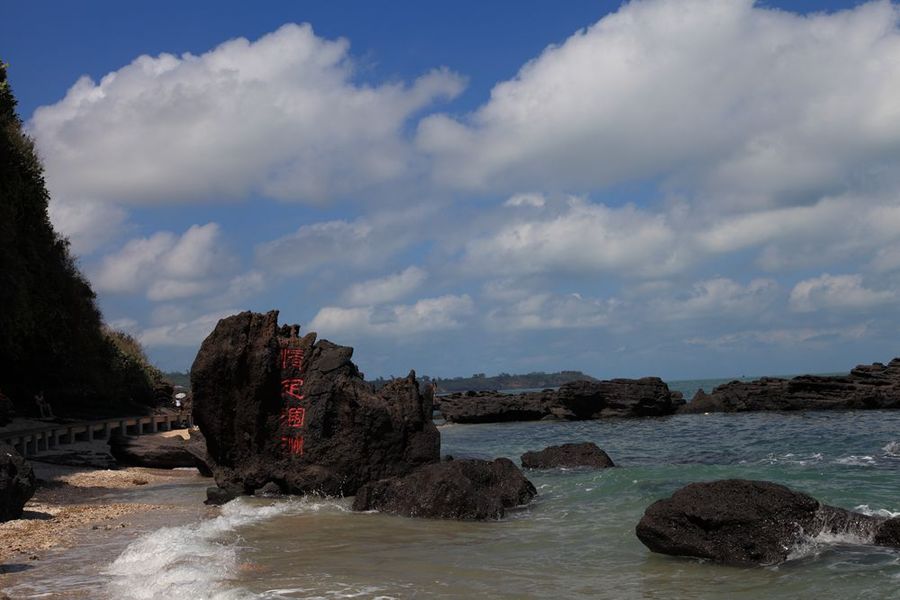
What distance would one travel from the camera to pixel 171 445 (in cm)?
2458

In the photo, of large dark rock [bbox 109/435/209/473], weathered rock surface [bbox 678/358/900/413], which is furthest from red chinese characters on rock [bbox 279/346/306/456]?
weathered rock surface [bbox 678/358/900/413]

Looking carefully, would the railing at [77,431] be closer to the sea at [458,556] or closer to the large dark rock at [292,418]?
the sea at [458,556]

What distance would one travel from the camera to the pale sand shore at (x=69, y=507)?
11.4 m

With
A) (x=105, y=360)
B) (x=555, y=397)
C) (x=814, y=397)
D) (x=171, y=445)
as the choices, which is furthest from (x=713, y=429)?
(x=105, y=360)

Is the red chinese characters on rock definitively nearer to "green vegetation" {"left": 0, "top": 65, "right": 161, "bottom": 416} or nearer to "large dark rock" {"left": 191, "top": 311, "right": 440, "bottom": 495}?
"large dark rock" {"left": 191, "top": 311, "right": 440, "bottom": 495}

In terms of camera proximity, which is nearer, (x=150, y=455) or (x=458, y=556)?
(x=458, y=556)

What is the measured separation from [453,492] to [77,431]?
63.3 ft

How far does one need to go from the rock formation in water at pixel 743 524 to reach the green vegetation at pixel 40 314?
2283 cm

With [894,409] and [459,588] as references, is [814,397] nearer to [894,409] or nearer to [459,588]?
[894,409]

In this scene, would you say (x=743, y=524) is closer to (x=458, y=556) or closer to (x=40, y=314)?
(x=458, y=556)

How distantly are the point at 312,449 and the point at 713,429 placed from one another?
→ 24.9 metres

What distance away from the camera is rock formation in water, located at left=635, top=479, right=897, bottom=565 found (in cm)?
995

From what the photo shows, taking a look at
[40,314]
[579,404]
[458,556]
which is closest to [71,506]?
[458,556]

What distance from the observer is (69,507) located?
15.2 meters
